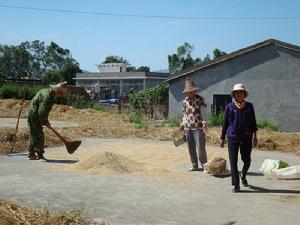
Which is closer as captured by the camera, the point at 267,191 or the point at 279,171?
the point at 267,191

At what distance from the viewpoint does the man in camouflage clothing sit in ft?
39.7

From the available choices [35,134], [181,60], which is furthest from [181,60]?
[35,134]

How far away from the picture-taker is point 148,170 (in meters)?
10.6

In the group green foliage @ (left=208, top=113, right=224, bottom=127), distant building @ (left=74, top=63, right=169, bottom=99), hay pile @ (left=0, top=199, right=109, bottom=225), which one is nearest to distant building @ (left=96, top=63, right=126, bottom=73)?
distant building @ (left=74, top=63, right=169, bottom=99)

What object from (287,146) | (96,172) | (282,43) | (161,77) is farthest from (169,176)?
(161,77)

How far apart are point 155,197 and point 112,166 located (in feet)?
8.39

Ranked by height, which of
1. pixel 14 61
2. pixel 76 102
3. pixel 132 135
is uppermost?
pixel 14 61

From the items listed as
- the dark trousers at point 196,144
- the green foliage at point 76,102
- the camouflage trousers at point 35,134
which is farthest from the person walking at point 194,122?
the green foliage at point 76,102

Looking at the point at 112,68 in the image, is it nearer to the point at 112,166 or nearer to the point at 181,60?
the point at 181,60

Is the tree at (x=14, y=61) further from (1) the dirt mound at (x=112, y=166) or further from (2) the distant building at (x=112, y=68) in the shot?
(1) the dirt mound at (x=112, y=166)

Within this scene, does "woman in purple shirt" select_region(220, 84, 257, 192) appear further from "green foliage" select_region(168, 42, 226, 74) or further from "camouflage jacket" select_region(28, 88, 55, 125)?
"green foliage" select_region(168, 42, 226, 74)

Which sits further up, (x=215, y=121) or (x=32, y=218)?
(x=215, y=121)

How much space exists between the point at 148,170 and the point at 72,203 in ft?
10.3

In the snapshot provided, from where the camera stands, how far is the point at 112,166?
420 inches
